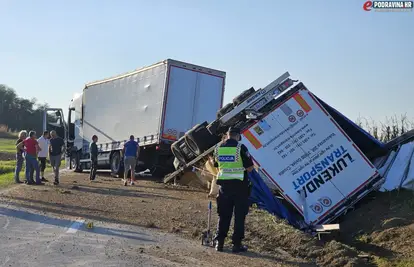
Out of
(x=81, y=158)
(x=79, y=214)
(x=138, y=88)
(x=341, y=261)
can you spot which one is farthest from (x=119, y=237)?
(x=81, y=158)

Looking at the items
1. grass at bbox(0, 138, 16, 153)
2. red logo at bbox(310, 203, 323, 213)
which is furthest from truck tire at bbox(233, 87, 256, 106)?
grass at bbox(0, 138, 16, 153)

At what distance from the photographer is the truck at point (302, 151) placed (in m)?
10.6

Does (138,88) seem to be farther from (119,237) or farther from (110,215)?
(119,237)

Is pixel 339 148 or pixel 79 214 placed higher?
pixel 339 148

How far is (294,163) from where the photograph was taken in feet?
35.2

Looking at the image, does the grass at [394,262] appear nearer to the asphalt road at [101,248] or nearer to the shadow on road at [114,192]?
the asphalt road at [101,248]

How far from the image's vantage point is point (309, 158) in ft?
35.5

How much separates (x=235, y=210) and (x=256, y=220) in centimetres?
231

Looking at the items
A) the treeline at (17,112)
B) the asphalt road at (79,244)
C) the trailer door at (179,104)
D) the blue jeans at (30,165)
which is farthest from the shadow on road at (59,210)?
the treeline at (17,112)

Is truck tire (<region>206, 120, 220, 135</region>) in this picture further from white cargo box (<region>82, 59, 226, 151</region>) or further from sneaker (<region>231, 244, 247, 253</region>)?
white cargo box (<region>82, 59, 226, 151</region>)

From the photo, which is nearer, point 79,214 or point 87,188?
point 79,214

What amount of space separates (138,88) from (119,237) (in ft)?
42.5

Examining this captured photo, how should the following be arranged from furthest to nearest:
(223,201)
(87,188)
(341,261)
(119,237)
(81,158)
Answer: (81,158)
(87,188)
(119,237)
(223,201)
(341,261)

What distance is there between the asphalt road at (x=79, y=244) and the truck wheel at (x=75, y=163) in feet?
52.4
